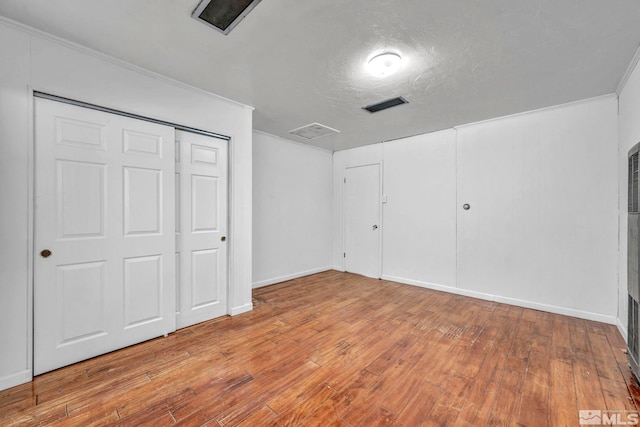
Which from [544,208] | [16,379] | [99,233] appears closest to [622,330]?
[544,208]

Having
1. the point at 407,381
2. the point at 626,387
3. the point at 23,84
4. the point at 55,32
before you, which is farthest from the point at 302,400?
the point at 55,32

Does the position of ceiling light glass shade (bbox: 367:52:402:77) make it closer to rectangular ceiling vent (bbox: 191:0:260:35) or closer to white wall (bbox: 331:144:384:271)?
rectangular ceiling vent (bbox: 191:0:260:35)

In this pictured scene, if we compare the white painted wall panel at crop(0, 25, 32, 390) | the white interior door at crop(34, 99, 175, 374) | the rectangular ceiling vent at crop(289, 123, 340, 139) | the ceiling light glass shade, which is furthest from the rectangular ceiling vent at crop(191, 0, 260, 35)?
the rectangular ceiling vent at crop(289, 123, 340, 139)

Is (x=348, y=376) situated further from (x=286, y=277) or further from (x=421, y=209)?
(x=421, y=209)

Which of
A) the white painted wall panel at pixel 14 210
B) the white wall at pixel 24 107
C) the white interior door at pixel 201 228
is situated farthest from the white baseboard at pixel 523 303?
the white painted wall panel at pixel 14 210

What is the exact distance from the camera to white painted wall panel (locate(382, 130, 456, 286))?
4176 millimetres

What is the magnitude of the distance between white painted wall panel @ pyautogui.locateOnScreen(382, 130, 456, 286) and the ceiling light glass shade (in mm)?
2281

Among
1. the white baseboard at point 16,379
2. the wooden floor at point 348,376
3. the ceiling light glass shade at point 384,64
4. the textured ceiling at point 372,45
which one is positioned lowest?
the wooden floor at point 348,376

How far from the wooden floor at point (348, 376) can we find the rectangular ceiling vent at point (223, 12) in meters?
2.65

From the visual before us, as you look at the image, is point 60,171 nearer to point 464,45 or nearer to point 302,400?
point 302,400

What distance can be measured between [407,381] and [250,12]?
9.50ft

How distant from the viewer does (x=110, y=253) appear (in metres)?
2.35

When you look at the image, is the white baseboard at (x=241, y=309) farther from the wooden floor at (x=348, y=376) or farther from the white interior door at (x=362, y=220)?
the white interior door at (x=362, y=220)

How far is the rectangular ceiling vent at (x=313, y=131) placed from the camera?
4.10 m
